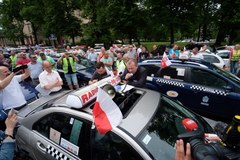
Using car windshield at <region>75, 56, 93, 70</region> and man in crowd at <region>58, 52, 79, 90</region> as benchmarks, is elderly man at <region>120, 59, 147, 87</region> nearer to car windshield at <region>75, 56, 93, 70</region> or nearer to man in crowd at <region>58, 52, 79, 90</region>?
man in crowd at <region>58, 52, 79, 90</region>

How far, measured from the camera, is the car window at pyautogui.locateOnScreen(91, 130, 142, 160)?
1862 millimetres

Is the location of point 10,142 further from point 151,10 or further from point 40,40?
point 40,40

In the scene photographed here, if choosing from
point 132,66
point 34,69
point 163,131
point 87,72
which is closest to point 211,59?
point 87,72

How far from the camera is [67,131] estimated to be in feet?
7.75

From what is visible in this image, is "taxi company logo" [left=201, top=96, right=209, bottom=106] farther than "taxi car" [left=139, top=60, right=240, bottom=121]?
Yes

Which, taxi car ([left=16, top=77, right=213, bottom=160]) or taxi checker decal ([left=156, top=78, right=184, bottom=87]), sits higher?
taxi car ([left=16, top=77, right=213, bottom=160])

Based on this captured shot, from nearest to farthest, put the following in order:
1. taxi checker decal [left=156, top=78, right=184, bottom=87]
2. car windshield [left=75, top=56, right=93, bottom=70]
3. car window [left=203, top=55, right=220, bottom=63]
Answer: taxi checker decal [left=156, top=78, right=184, bottom=87]
car windshield [left=75, top=56, right=93, bottom=70]
car window [left=203, top=55, right=220, bottom=63]

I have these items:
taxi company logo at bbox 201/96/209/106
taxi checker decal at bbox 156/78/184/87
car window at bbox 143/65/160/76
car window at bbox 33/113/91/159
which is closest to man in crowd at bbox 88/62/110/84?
car window at bbox 143/65/160/76

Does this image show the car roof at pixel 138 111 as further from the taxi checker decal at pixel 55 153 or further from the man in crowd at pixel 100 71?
the man in crowd at pixel 100 71

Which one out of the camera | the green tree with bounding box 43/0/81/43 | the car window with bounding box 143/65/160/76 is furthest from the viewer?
the green tree with bounding box 43/0/81/43

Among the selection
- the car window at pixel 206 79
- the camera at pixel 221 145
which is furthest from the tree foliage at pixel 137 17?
the camera at pixel 221 145

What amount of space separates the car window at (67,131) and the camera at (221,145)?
1.22 metres

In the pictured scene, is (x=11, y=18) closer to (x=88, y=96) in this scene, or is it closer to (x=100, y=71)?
(x=100, y=71)

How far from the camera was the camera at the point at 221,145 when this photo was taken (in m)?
1.20
